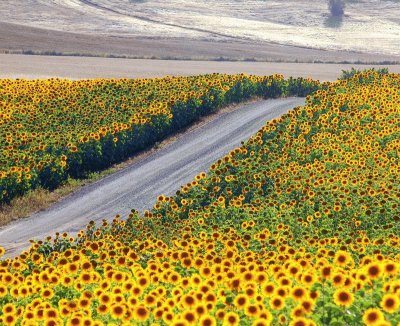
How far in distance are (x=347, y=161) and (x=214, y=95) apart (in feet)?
54.8

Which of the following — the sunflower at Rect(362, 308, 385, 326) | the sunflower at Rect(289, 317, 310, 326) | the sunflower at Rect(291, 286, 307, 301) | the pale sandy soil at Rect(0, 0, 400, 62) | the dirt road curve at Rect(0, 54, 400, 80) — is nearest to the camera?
the sunflower at Rect(362, 308, 385, 326)

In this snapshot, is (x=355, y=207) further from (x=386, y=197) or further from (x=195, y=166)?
(x=195, y=166)

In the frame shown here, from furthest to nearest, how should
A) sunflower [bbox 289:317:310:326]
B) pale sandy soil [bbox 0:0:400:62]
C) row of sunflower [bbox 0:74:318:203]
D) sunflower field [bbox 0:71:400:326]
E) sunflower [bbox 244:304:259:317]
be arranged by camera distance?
pale sandy soil [bbox 0:0:400:62] → row of sunflower [bbox 0:74:318:203] → sunflower field [bbox 0:71:400:326] → sunflower [bbox 244:304:259:317] → sunflower [bbox 289:317:310:326]

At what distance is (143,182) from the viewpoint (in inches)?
942

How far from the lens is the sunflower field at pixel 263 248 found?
7273 millimetres

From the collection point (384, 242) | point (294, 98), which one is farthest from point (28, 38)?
point (384, 242)

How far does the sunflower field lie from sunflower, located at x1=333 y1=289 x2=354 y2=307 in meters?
0.01

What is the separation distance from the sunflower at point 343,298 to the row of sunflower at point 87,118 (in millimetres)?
16135

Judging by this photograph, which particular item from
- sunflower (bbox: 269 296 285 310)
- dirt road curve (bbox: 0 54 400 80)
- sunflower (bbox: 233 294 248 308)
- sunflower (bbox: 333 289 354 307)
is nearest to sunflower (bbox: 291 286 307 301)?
sunflower (bbox: 269 296 285 310)

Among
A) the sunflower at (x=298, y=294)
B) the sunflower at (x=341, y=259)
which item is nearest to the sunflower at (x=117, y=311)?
the sunflower at (x=298, y=294)

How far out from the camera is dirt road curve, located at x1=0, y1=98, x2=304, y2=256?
19.9 m

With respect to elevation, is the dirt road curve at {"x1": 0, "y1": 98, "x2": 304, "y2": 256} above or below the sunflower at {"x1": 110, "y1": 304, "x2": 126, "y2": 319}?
below

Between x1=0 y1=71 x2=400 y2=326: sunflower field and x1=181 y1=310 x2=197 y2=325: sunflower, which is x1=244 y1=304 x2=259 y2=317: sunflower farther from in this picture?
x1=181 y1=310 x2=197 y2=325: sunflower

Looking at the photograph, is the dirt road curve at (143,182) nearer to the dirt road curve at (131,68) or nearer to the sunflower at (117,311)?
the sunflower at (117,311)
